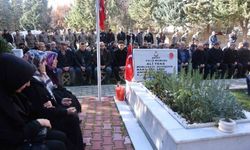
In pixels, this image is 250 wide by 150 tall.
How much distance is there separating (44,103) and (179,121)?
1636 mm

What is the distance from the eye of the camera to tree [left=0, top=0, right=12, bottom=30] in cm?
3459

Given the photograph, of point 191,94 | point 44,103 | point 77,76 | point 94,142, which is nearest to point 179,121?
point 191,94

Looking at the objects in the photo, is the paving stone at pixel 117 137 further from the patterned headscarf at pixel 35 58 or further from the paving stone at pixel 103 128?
the patterned headscarf at pixel 35 58

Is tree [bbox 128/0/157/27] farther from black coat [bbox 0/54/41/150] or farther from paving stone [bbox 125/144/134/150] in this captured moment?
black coat [bbox 0/54/41/150]

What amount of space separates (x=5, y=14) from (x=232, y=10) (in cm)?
2642

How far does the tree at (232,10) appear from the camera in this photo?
18.8m

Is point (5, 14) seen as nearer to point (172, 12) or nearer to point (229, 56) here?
point (172, 12)

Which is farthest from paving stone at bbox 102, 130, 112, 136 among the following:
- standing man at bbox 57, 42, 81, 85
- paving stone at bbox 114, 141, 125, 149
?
standing man at bbox 57, 42, 81, 85

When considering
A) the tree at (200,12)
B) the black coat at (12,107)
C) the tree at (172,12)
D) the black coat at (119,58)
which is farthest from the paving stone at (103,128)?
the tree at (172,12)

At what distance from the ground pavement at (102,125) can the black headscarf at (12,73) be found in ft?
6.00

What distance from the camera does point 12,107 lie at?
8.07 feet

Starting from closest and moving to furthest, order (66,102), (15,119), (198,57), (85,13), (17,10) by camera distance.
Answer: (15,119)
(66,102)
(198,57)
(85,13)
(17,10)

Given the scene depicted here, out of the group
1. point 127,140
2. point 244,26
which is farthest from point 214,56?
point 244,26

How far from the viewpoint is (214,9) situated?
2062cm
